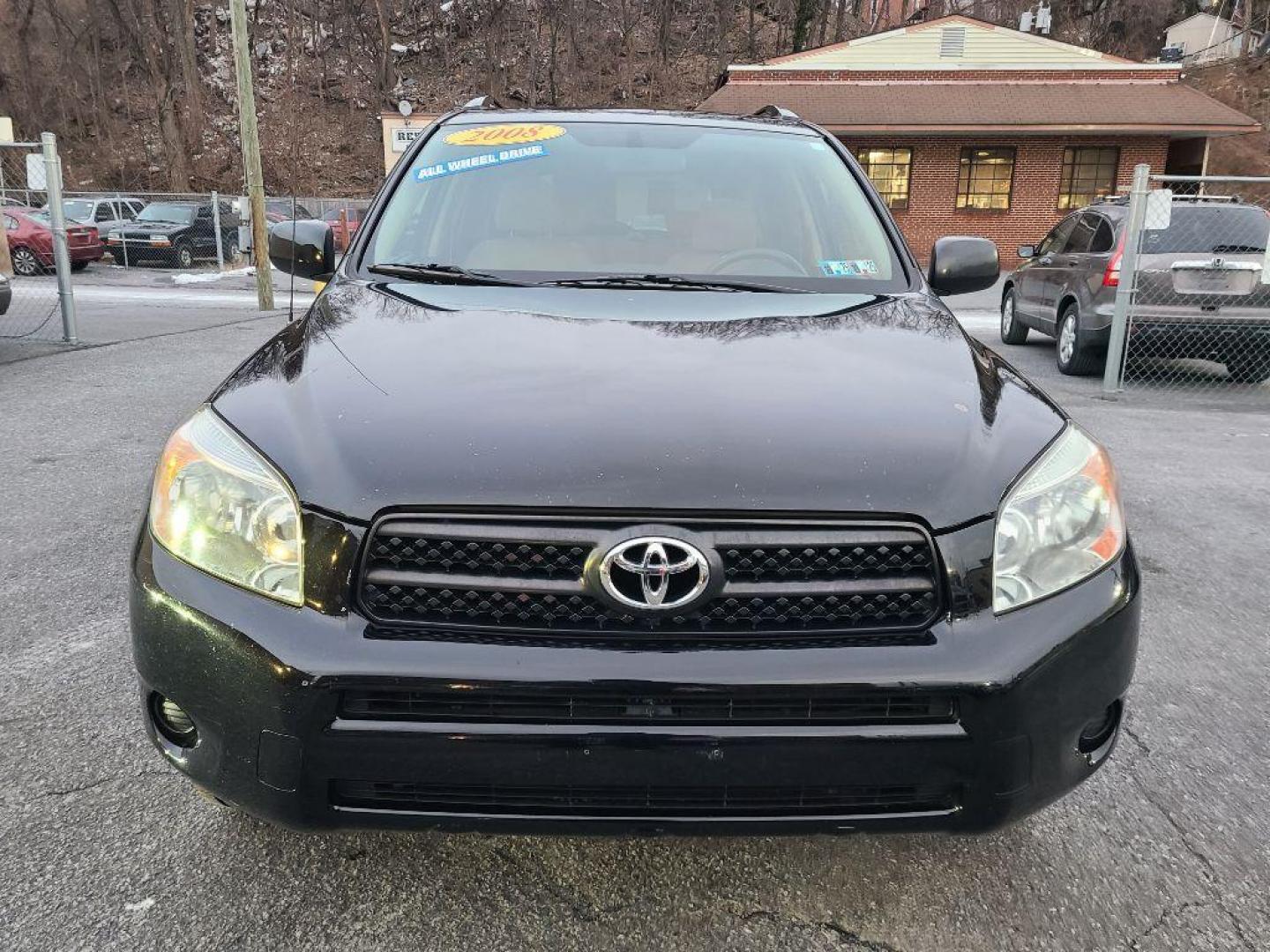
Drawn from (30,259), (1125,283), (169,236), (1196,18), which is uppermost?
(1196,18)

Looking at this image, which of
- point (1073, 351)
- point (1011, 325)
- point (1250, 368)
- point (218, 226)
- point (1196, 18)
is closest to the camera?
point (1250, 368)

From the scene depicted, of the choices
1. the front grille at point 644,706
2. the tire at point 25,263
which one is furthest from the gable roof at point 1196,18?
the front grille at point 644,706

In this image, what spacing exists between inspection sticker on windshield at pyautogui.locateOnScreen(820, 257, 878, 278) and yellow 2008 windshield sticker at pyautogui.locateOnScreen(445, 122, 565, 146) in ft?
3.50

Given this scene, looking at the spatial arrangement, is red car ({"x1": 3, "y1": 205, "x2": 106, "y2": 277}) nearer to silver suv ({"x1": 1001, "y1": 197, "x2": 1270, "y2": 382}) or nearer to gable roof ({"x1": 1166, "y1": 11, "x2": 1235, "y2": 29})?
silver suv ({"x1": 1001, "y1": 197, "x2": 1270, "y2": 382})

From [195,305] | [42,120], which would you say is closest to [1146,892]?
[195,305]

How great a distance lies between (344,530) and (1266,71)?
2205 inches

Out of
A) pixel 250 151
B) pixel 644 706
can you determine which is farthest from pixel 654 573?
pixel 250 151

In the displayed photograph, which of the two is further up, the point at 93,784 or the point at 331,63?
the point at 331,63

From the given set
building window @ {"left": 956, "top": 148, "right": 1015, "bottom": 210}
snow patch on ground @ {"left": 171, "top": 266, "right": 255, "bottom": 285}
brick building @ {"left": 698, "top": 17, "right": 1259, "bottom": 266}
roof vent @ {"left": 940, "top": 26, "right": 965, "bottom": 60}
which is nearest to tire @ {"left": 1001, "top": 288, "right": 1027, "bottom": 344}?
brick building @ {"left": 698, "top": 17, "right": 1259, "bottom": 266}

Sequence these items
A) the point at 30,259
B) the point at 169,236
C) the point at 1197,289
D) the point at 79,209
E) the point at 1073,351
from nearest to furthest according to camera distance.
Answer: the point at 1197,289
the point at 1073,351
the point at 30,259
the point at 169,236
the point at 79,209

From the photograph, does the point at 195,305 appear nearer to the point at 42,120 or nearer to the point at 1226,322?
the point at 1226,322

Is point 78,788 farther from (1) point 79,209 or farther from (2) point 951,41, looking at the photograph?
(2) point 951,41

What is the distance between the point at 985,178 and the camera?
1048 inches

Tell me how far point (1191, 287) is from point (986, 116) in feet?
62.8
